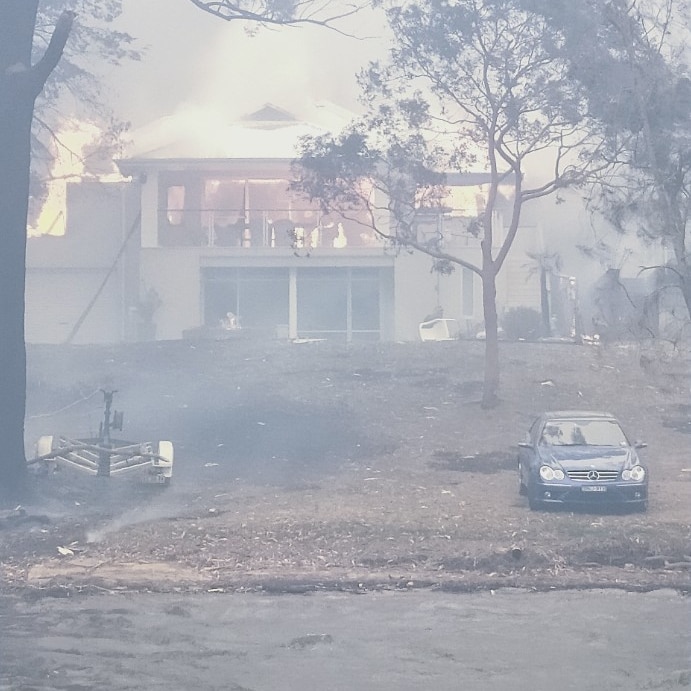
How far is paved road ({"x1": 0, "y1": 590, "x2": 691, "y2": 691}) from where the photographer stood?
6.70 metres

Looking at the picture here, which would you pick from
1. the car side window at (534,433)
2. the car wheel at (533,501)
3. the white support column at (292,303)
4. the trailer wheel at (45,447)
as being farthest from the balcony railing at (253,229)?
the car wheel at (533,501)

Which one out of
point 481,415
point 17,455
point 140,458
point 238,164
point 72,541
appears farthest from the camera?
point 238,164

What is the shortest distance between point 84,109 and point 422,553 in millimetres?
19579

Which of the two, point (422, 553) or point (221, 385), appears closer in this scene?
point (422, 553)

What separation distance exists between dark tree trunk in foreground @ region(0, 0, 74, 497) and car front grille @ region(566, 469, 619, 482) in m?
6.81

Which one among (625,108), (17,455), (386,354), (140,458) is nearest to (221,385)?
(386,354)

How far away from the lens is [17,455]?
1394 centimetres

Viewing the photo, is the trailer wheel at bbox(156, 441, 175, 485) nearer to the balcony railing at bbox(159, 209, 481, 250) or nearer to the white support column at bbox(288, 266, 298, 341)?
the white support column at bbox(288, 266, 298, 341)

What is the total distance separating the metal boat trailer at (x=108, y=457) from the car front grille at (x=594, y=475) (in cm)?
555

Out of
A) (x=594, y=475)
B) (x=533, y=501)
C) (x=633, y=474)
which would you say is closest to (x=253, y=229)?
(x=533, y=501)

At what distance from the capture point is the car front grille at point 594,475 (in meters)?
13.3

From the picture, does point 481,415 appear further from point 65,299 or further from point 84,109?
point 65,299

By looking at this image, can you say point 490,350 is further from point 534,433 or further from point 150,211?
point 150,211

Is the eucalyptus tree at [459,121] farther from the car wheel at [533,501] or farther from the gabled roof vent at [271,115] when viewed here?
the gabled roof vent at [271,115]
